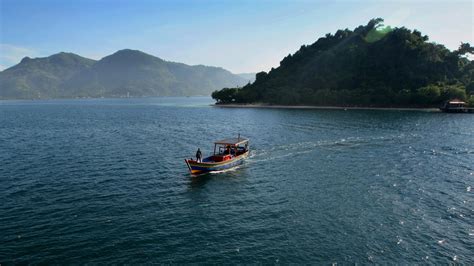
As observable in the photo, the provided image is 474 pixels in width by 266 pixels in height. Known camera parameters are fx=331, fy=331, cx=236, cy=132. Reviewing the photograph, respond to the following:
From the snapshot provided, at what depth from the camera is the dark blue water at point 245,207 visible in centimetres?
2859

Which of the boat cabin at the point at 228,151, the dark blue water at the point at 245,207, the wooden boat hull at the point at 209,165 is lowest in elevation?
the dark blue water at the point at 245,207

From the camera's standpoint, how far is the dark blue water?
93.8ft

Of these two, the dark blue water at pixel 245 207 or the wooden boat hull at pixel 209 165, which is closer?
the dark blue water at pixel 245 207

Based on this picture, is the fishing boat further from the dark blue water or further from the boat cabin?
the dark blue water

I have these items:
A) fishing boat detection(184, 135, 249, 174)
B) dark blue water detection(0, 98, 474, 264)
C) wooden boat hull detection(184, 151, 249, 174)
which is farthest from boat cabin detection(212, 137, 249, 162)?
dark blue water detection(0, 98, 474, 264)

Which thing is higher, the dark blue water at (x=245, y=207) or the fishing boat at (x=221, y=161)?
the fishing boat at (x=221, y=161)

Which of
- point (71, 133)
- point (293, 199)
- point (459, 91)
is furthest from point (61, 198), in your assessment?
point (459, 91)

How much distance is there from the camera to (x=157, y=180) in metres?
49.9

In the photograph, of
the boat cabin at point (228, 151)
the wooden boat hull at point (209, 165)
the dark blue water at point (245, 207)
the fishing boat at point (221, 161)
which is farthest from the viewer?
the boat cabin at point (228, 151)

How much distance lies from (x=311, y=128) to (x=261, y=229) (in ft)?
258

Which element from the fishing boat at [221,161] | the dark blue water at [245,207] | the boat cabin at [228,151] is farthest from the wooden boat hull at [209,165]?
the dark blue water at [245,207]

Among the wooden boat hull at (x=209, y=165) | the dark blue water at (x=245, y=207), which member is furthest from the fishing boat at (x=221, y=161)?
the dark blue water at (x=245, y=207)

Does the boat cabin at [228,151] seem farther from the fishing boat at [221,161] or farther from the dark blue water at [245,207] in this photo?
the dark blue water at [245,207]

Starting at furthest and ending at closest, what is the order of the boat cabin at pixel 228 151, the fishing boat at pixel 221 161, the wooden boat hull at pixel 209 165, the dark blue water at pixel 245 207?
the boat cabin at pixel 228 151, the fishing boat at pixel 221 161, the wooden boat hull at pixel 209 165, the dark blue water at pixel 245 207
